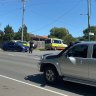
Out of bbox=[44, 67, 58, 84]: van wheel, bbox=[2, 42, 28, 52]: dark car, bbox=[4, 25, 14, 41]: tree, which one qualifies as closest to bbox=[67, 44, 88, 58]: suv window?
bbox=[44, 67, 58, 84]: van wheel

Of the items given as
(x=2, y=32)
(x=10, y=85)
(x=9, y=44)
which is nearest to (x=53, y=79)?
(x=10, y=85)

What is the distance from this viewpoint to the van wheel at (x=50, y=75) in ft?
41.7

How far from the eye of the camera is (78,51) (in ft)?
39.2

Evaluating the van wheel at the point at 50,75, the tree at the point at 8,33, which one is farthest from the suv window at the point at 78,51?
the tree at the point at 8,33

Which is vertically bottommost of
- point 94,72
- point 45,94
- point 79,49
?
point 45,94

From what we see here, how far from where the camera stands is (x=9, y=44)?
45.3 metres

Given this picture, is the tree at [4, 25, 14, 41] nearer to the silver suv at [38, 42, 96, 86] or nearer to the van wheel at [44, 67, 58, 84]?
the van wheel at [44, 67, 58, 84]

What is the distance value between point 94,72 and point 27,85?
2.76 meters

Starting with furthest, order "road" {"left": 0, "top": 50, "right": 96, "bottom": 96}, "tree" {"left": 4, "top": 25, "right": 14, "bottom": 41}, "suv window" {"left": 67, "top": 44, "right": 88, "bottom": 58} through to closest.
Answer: "tree" {"left": 4, "top": 25, "right": 14, "bottom": 41}
"suv window" {"left": 67, "top": 44, "right": 88, "bottom": 58}
"road" {"left": 0, "top": 50, "right": 96, "bottom": 96}

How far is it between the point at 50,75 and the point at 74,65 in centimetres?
138

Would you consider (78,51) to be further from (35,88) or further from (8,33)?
(8,33)

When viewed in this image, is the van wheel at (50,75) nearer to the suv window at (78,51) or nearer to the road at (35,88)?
the road at (35,88)

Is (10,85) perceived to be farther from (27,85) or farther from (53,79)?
(53,79)

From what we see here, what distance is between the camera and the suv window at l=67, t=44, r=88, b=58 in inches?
460
